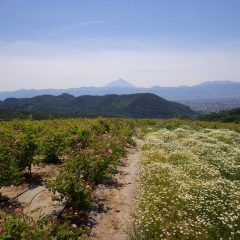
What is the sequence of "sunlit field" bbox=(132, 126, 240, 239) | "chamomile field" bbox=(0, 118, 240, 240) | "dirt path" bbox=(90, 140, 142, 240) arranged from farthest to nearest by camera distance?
"dirt path" bbox=(90, 140, 142, 240) → "sunlit field" bbox=(132, 126, 240, 239) → "chamomile field" bbox=(0, 118, 240, 240)

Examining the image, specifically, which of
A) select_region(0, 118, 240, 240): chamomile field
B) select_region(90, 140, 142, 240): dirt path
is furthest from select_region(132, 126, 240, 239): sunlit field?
select_region(90, 140, 142, 240): dirt path

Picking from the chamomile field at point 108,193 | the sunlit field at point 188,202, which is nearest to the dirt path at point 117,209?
the chamomile field at point 108,193

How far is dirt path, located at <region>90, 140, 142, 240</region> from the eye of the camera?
31.2 ft

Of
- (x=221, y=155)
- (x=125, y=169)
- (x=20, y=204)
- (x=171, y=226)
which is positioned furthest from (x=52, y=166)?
(x=221, y=155)

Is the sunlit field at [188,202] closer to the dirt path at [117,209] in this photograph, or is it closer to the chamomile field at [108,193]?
the chamomile field at [108,193]

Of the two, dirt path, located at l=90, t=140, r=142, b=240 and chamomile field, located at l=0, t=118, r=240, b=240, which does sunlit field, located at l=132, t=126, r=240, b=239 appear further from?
dirt path, located at l=90, t=140, r=142, b=240

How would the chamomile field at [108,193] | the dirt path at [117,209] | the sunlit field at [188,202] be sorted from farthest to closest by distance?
the dirt path at [117,209] < the sunlit field at [188,202] < the chamomile field at [108,193]

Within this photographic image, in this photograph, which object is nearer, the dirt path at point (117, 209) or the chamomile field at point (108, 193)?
the chamomile field at point (108, 193)

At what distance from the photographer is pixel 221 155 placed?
64.1 feet

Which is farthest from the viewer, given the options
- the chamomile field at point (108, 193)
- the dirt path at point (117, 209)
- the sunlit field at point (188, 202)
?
the dirt path at point (117, 209)

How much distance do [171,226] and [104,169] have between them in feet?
13.9

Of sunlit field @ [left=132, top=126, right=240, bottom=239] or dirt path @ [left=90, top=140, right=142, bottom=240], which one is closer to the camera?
sunlit field @ [left=132, top=126, right=240, bottom=239]

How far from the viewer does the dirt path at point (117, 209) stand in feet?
31.2

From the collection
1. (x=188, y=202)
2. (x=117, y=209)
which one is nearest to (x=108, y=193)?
(x=117, y=209)
